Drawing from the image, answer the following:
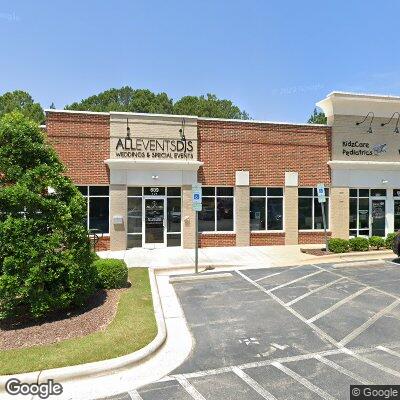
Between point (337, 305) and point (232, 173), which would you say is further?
point (232, 173)

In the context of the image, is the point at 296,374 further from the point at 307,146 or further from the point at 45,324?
the point at 307,146

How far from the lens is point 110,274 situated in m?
10.8

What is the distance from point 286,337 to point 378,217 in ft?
54.8

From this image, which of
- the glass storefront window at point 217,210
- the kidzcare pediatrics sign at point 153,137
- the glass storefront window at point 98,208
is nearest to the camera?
the glass storefront window at point 98,208

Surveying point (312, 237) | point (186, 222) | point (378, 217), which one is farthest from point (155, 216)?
point (378, 217)

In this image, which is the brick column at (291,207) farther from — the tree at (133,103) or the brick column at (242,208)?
the tree at (133,103)

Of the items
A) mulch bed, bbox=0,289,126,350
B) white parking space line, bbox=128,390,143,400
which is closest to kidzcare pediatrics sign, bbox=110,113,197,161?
mulch bed, bbox=0,289,126,350

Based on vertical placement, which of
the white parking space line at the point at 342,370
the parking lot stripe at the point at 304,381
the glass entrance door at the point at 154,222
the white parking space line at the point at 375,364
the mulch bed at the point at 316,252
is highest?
the glass entrance door at the point at 154,222

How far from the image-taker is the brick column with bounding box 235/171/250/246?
19.6 m

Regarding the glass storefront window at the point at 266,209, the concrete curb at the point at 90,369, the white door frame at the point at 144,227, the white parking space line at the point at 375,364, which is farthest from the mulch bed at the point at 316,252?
the concrete curb at the point at 90,369

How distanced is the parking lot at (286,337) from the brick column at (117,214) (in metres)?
6.72

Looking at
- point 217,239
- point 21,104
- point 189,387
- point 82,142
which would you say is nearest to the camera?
point 189,387

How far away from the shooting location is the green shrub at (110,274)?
10672mm

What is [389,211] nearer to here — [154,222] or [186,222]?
[186,222]
